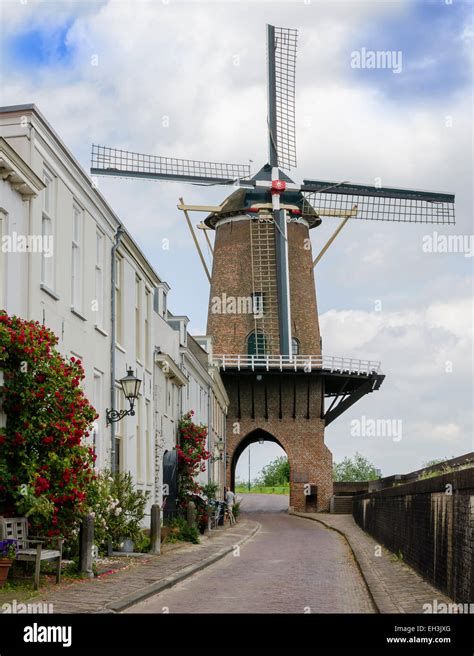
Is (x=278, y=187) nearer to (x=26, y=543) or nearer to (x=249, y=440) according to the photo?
(x=249, y=440)

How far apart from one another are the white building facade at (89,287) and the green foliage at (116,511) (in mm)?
780

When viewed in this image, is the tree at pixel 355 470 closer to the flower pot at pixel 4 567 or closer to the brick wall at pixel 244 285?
the brick wall at pixel 244 285

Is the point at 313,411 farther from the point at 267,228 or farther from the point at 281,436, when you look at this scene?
the point at 267,228

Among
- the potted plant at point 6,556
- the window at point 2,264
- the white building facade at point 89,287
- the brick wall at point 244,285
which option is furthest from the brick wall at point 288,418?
the potted plant at point 6,556

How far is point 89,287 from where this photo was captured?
813 inches

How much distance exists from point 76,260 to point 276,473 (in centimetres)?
11082

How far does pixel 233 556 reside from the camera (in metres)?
23.2

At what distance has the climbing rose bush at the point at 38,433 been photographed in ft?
48.3

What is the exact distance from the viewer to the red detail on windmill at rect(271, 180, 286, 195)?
54.8 m

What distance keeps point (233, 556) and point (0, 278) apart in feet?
34.0

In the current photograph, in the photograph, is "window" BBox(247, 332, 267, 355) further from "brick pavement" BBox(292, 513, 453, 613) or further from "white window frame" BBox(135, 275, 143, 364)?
"brick pavement" BBox(292, 513, 453, 613)

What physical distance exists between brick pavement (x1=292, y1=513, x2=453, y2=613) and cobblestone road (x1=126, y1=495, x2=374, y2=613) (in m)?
0.20

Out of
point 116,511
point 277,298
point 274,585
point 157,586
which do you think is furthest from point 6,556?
point 277,298
